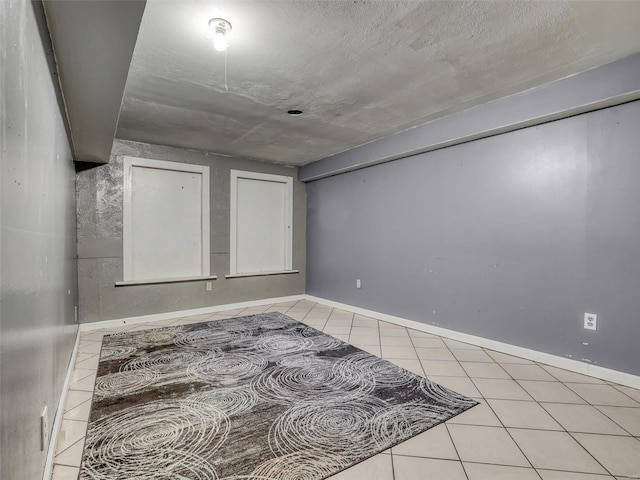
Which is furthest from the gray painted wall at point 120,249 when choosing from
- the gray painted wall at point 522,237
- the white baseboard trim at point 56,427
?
the gray painted wall at point 522,237

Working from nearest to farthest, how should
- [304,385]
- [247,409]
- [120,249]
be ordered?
[247,409] → [304,385] → [120,249]

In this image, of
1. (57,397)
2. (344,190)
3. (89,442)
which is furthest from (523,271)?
(57,397)

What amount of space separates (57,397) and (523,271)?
365 cm

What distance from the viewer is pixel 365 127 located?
3646 mm

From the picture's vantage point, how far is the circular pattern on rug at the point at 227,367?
2.54m

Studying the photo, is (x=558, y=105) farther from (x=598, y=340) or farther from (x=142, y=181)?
(x=142, y=181)

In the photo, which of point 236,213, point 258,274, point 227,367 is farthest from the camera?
point 258,274

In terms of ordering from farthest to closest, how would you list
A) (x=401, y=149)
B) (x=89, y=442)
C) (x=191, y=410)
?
(x=401, y=149) < (x=191, y=410) < (x=89, y=442)

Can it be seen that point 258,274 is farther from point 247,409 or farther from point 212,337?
point 247,409

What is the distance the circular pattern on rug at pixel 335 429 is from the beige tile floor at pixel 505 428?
11 cm

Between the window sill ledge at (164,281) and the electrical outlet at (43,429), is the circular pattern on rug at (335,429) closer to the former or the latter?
the electrical outlet at (43,429)

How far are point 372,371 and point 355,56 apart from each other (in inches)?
94.5

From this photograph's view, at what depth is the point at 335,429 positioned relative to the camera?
1868 mm

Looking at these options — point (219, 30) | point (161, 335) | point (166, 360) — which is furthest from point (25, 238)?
point (161, 335)
